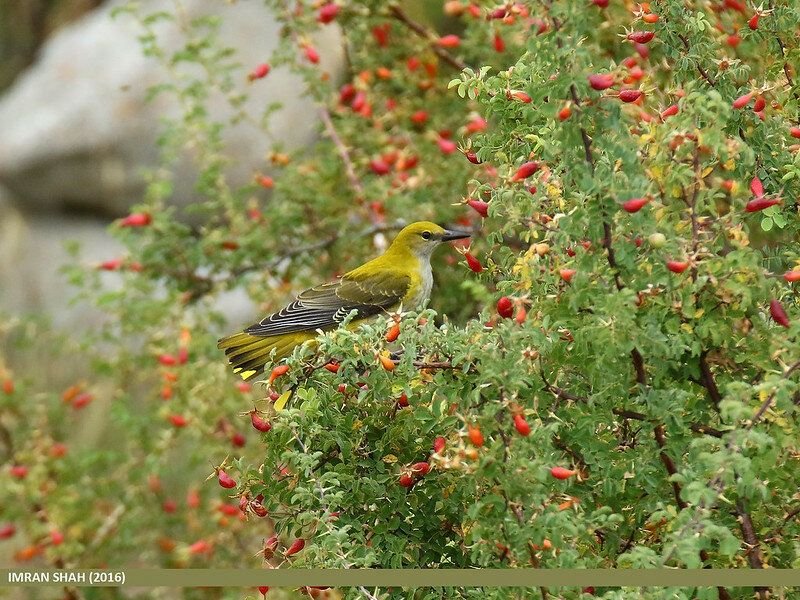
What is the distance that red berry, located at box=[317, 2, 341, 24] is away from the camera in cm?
472

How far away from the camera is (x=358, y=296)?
4.71 metres

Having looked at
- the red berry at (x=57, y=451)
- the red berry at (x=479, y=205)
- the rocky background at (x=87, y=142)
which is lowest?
the rocky background at (x=87, y=142)

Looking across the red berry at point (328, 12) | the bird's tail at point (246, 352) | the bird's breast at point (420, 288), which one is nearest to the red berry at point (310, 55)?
the red berry at point (328, 12)

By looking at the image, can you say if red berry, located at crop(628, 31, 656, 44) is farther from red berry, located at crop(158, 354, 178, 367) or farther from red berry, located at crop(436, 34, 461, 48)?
red berry, located at crop(158, 354, 178, 367)

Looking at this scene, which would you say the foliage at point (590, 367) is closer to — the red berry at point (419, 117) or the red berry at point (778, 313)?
the red berry at point (778, 313)

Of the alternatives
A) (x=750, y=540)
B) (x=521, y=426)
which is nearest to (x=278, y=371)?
(x=521, y=426)

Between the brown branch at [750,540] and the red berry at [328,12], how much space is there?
310 cm

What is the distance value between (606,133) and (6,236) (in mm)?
8218

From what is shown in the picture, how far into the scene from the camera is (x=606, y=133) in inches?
90.7

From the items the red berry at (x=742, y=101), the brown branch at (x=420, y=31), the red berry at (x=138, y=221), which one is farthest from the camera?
the brown branch at (x=420, y=31)

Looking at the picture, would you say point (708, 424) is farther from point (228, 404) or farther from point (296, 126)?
point (296, 126)

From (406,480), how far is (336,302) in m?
2.22

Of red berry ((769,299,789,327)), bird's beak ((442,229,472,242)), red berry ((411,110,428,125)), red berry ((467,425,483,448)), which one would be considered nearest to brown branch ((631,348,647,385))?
red berry ((769,299,789,327))

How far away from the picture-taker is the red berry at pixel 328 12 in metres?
4.72
